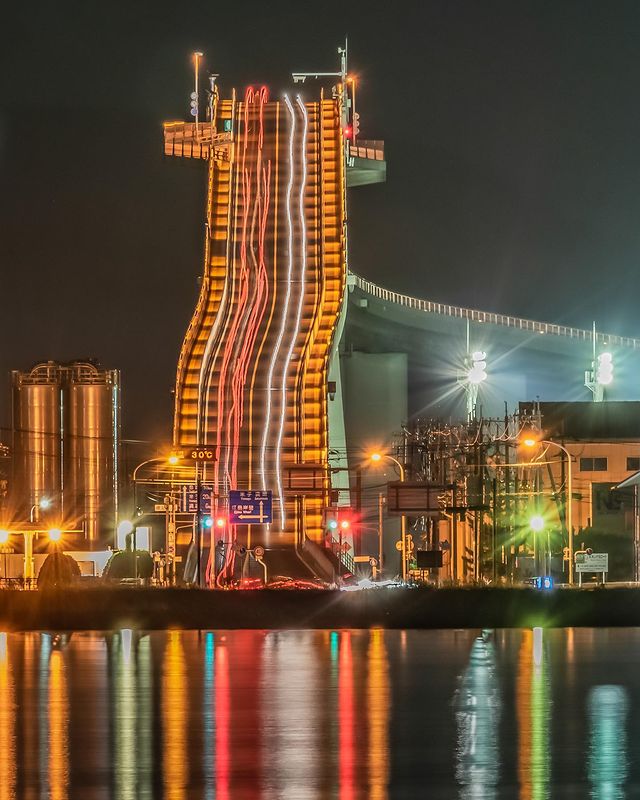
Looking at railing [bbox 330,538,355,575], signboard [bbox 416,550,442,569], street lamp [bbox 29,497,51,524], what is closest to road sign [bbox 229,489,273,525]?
signboard [bbox 416,550,442,569]

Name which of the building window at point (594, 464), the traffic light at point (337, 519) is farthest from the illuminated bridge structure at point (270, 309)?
the building window at point (594, 464)

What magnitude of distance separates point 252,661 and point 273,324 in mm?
46710

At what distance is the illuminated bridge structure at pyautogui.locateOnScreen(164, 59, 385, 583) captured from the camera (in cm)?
6669

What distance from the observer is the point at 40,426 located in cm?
7206

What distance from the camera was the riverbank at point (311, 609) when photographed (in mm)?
35688

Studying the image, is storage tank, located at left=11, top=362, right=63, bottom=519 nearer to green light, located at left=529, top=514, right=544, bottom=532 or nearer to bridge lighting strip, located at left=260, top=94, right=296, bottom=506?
bridge lighting strip, located at left=260, top=94, right=296, bottom=506

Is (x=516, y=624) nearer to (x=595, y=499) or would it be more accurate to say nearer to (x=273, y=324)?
(x=273, y=324)

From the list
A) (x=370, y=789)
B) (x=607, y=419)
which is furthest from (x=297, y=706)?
(x=607, y=419)

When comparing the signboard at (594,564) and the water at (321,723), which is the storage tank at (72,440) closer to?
the signboard at (594,564)

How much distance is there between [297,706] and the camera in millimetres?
18469

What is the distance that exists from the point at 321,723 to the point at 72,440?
5641 cm

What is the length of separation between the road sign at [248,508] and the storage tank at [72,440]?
58.2 ft

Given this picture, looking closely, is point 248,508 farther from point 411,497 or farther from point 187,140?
point 187,140

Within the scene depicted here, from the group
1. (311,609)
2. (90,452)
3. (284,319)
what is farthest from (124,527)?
(311,609)
